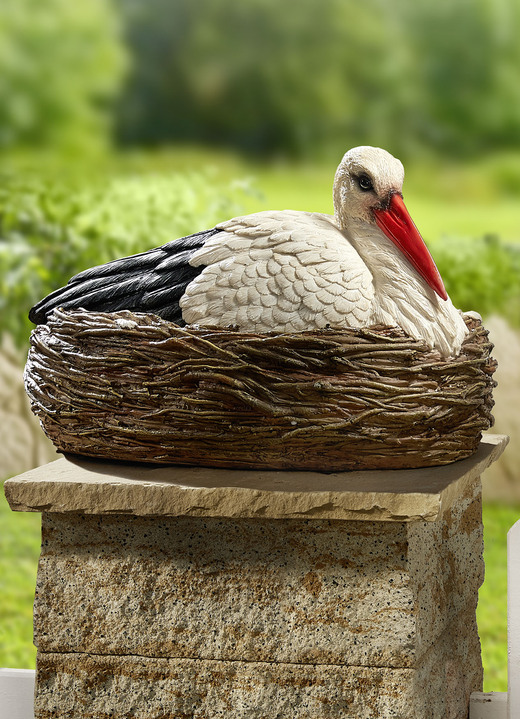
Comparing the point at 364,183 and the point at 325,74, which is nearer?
the point at 364,183

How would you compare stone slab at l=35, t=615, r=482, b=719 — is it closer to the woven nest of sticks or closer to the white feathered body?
the woven nest of sticks

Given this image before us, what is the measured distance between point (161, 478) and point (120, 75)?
3.02 meters

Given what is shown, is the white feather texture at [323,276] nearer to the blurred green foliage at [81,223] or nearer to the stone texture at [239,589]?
the stone texture at [239,589]

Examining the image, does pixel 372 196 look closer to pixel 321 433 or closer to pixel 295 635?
pixel 321 433

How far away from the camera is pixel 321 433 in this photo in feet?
4.40

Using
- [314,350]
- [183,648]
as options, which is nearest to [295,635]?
[183,648]

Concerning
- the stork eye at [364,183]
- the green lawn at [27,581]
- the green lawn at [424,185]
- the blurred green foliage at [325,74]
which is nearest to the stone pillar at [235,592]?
the stork eye at [364,183]

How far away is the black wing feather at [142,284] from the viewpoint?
1.46m

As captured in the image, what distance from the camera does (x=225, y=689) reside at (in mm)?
1384

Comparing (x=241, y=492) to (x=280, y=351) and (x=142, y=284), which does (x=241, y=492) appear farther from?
(x=142, y=284)

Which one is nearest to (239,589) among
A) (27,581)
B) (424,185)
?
(27,581)

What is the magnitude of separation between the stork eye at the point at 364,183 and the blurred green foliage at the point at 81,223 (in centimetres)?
188

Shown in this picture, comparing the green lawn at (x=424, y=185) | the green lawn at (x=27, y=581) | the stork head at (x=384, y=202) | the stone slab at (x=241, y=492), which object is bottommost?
the green lawn at (x=27, y=581)

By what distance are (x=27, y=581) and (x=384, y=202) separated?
2613mm
